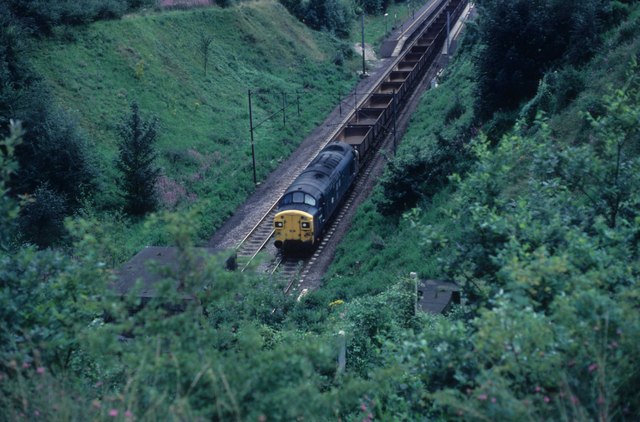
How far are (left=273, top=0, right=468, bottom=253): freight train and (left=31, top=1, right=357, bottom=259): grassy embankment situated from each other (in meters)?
3.94

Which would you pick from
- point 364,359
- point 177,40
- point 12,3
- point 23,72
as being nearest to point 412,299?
point 364,359

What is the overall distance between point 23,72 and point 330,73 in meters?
29.0

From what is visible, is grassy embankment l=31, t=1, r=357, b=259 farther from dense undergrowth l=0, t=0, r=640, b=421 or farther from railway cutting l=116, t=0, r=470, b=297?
dense undergrowth l=0, t=0, r=640, b=421

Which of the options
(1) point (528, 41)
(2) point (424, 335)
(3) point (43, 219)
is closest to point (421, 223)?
(1) point (528, 41)

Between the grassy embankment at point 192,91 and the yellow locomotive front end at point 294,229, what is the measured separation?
445 cm

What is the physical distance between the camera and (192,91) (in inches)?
1671

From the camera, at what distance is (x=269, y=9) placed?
198 feet

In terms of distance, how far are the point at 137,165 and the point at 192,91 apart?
1428cm

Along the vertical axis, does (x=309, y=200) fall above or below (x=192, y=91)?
below

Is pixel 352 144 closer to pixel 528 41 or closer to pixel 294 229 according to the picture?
pixel 294 229

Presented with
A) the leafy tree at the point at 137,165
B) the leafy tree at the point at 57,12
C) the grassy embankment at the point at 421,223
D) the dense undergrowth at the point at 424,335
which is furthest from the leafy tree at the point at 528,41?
the leafy tree at the point at 57,12

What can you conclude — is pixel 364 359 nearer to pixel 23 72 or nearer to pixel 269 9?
pixel 23 72

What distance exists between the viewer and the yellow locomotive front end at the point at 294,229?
85.2 ft

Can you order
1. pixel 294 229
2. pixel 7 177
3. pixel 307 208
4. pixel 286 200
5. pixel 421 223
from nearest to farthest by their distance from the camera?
pixel 7 177, pixel 421 223, pixel 294 229, pixel 307 208, pixel 286 200
